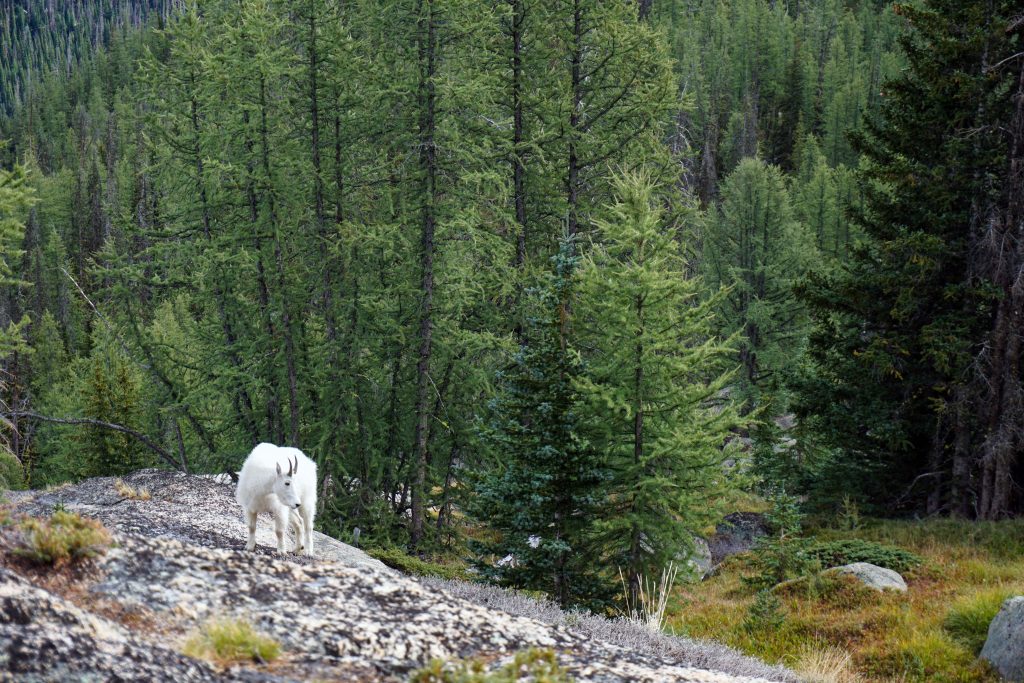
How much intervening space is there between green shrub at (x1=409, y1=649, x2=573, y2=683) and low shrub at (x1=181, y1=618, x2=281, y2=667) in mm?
988

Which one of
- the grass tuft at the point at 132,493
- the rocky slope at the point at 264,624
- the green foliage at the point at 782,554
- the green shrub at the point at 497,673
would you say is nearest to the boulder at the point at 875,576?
the green foliage at the point at 782,554

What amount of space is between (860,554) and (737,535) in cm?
875

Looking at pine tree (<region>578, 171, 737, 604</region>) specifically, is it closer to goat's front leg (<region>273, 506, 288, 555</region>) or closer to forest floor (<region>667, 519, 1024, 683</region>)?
forest floor (<region>667, 519, 1024, 683</region>)

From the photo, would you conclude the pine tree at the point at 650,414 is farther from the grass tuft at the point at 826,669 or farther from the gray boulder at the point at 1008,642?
the gray boulder at the point at 1008,642

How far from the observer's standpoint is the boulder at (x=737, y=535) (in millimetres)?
25375

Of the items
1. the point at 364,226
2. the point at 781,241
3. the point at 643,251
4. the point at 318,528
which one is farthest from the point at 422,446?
the point at 781,241

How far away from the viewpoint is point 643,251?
46.7 ft

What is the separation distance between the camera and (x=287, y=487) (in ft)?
30.2

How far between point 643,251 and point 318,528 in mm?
11472

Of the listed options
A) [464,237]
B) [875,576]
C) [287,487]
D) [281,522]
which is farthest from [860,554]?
[287,487]

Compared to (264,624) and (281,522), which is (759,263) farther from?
(264,624)

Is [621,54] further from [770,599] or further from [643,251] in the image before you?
[770,599]

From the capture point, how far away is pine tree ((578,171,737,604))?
43.0 feet

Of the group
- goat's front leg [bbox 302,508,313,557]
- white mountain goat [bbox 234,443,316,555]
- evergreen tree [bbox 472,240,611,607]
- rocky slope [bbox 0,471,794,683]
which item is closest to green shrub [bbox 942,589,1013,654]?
evergreen tree [bbox 472,240,611,607]
